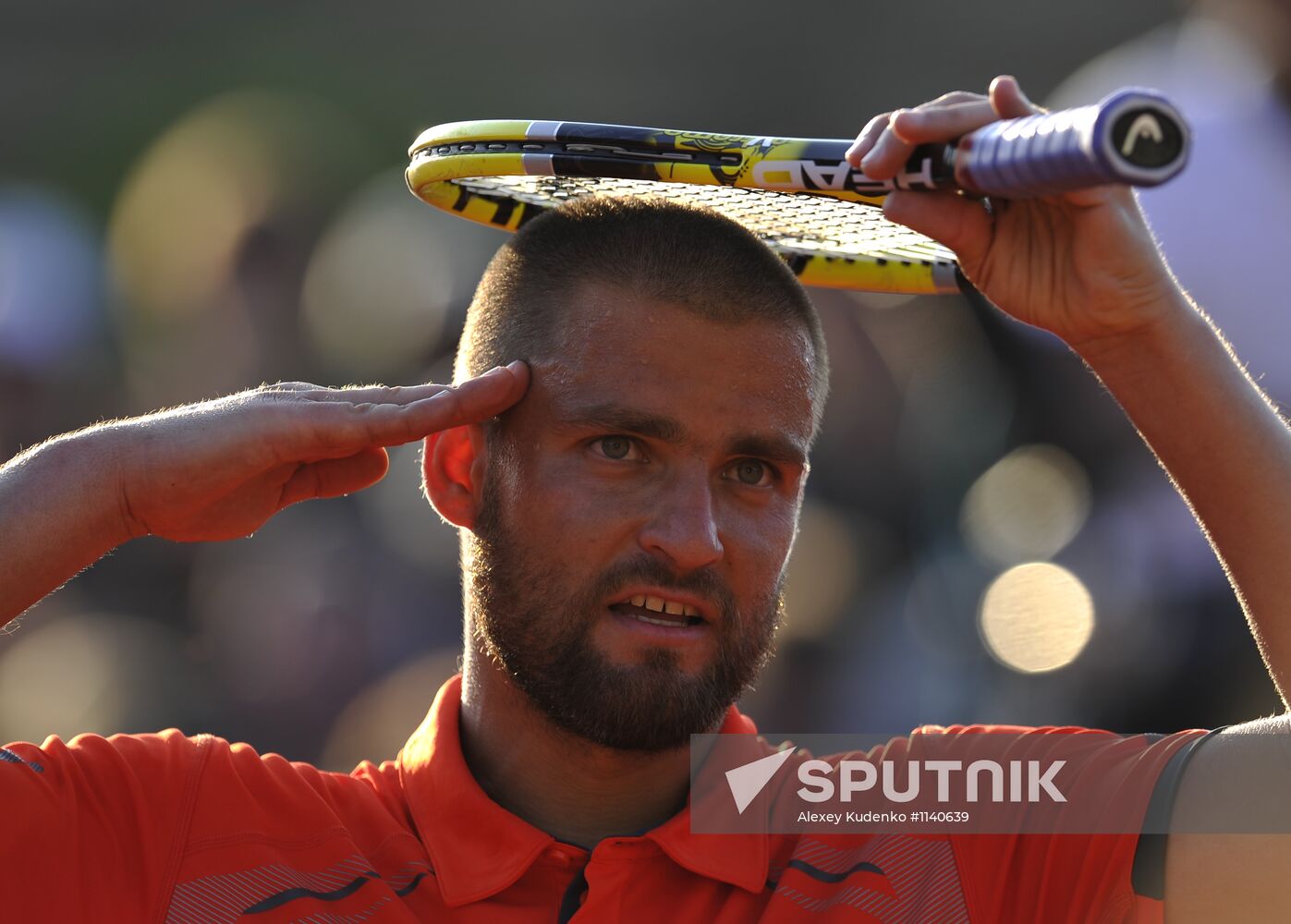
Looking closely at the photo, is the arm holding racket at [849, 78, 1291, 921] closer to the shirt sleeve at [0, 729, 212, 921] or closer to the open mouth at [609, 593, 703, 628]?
the open mouth at [609, 593, 703, 628]

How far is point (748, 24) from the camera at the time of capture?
11258 mm

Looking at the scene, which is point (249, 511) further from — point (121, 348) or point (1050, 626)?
point (121, 348)

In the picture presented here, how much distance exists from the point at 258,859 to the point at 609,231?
64.0 inches

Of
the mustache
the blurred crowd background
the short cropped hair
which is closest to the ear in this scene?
the short cropped hair

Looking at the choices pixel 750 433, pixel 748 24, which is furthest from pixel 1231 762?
pixel 748 24

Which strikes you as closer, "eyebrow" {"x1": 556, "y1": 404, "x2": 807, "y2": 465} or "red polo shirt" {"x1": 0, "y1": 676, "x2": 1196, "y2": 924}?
"red polo shirt" {"x1": 0, "y1": 676, "x2": 1196, "y2": 924}

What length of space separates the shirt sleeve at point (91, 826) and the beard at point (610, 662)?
2.48ft

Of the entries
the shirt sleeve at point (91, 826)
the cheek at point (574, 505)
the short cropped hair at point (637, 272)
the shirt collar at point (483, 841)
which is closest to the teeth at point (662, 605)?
the cheek at point (574, 505)

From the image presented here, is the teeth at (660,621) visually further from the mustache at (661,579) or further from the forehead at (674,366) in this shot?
the forehead at (674,366)

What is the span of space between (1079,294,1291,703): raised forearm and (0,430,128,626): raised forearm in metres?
2.02

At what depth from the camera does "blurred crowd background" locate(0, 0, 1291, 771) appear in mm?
5488

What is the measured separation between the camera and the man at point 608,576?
2744mm

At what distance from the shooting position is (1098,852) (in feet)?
9.51

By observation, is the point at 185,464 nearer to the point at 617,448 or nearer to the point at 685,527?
the point at 617,448
